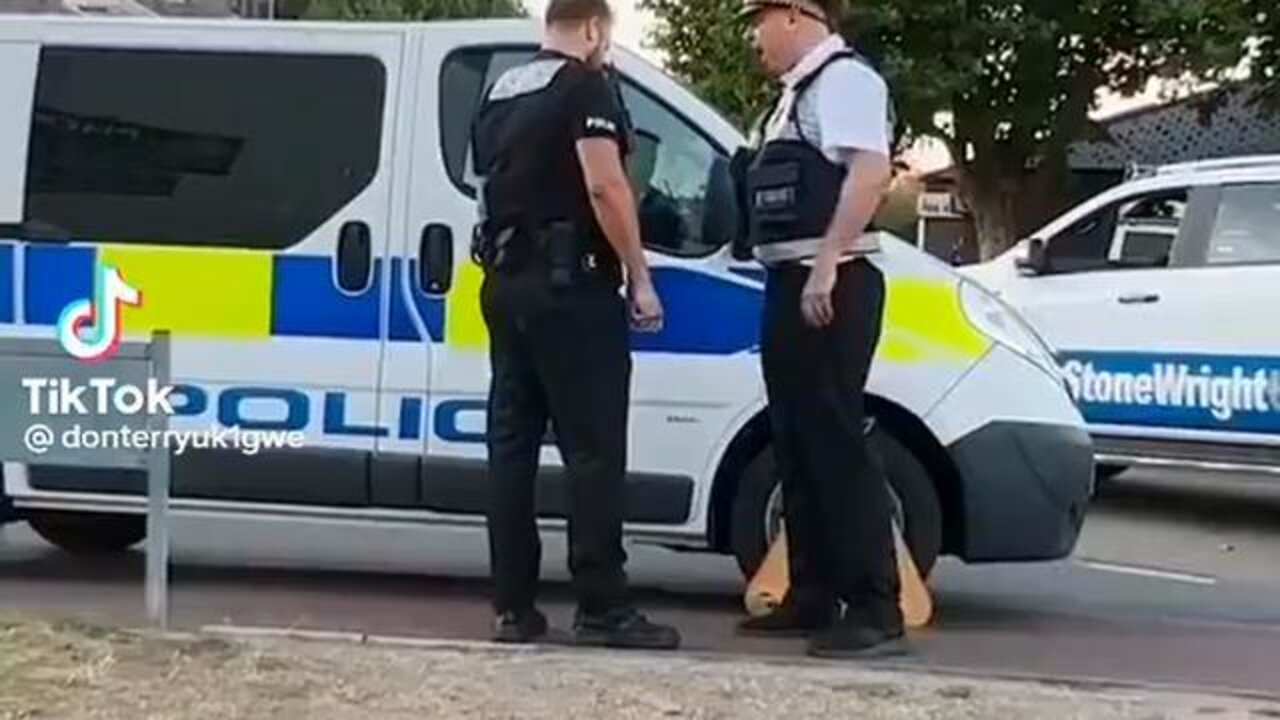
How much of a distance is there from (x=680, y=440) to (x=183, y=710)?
2594 millimetres

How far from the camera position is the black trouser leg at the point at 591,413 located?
21.7 ft

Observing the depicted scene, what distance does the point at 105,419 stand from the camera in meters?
6.54

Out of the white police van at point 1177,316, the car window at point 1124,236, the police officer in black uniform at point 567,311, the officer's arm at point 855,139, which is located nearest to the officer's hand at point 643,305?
the police officer in black uniform at point 567,311

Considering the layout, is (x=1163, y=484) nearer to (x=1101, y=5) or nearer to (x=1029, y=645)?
(x=1029, y=645)

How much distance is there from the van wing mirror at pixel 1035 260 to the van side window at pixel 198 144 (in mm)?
5053

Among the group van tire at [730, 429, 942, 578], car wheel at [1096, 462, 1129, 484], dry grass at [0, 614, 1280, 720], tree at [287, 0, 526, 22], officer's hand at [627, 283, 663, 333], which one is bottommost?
car wheel at [1096, 462, 1129, 484]

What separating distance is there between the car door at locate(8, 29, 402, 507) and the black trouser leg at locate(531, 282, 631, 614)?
4.27 ft

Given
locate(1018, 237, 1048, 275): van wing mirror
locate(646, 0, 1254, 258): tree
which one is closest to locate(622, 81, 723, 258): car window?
locate(1018, 237, 1048, 275): van wing mirror

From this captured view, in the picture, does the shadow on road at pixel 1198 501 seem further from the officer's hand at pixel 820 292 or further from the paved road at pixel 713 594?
the officer's hand at pixel 820 292

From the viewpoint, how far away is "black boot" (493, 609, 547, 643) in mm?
6750

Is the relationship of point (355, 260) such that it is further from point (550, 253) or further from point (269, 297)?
point (550, 253)

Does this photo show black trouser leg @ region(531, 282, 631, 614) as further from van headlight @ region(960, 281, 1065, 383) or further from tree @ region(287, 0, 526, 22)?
tree @ region(287, 0, 526, 22)

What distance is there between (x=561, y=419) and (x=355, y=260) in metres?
1.43

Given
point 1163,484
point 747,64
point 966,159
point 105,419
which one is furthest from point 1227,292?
point 966,159
